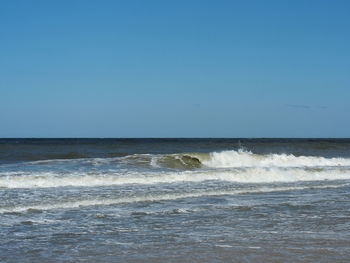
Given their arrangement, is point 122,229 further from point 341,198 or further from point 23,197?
point 341,198

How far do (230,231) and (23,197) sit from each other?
6482mm

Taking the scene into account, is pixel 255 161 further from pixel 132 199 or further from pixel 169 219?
pixel 169 219

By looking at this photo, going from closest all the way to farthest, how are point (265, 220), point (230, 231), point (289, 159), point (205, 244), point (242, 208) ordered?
point (205, 244) < point (230, 231) < point (265, 220) < point (242, 208) < point (289, 159)

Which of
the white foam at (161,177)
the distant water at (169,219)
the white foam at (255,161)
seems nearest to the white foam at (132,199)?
the distant water at (169,219)

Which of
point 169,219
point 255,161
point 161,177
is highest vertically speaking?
point 255,161

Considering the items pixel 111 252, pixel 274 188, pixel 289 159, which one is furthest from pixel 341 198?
pixel 289 159

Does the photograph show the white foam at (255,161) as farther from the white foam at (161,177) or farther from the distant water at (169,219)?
the distant water at (169,219)

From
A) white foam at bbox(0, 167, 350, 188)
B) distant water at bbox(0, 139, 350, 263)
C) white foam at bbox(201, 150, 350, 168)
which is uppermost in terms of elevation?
white foam at bbox(201, 150, 350, 168)

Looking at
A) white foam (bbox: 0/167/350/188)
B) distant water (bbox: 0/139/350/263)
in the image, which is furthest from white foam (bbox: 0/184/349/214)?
white foam (bbox: 0/167/350/188)

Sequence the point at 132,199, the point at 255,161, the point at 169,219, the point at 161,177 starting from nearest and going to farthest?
the point at 169,219 < the point at 132,199 < the point at 161,177 < the point at 255,161

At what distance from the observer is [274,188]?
51.5ft

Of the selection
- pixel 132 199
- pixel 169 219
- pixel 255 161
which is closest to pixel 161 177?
pixel 132 199

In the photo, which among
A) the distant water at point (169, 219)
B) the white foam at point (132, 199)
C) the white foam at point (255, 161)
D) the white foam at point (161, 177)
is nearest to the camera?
the distant water at point (169, 219)

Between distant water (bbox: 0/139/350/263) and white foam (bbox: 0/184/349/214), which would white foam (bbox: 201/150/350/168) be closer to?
distant water (bbox: 0/139/350/263)
